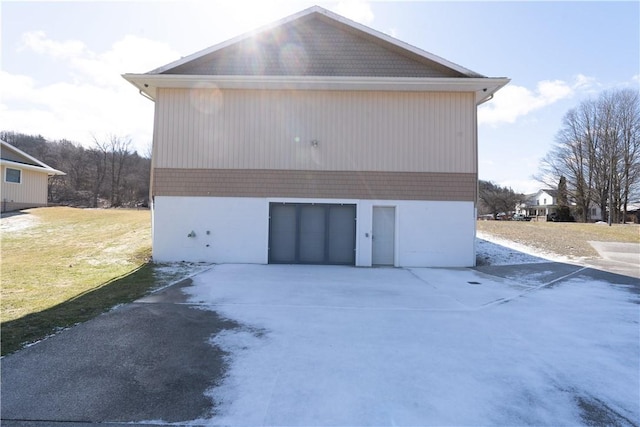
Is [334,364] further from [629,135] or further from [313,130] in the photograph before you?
[629,135]

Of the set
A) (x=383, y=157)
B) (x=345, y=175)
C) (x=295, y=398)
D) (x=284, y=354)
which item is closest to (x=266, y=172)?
(x=345, y=175)

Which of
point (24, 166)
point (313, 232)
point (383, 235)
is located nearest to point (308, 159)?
point (313, 232)

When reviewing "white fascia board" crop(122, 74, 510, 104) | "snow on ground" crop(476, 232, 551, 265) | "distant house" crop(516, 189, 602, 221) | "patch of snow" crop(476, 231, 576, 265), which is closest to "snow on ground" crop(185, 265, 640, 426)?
"snow on ground" crop(476, 232, 551, 265)

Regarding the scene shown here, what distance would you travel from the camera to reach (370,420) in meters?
2.81

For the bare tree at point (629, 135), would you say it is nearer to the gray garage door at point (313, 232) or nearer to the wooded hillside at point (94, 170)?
the gray garage door at point (313, 232)

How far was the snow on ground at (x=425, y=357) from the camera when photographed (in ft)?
9.75

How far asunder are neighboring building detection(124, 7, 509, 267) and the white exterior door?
24 centimetres

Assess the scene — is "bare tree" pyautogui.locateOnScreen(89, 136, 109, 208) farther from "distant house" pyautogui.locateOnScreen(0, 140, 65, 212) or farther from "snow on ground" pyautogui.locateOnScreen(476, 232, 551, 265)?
"snow on ground" pyautogui.locateOnScreen(476, 232, 551, 265)

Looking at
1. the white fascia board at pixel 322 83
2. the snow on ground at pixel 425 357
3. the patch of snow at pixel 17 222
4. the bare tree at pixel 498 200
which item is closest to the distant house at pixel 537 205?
the bare tree at pixel 498 200

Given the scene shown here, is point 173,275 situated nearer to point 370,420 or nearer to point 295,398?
point 295,398

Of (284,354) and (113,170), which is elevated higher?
(113,170)

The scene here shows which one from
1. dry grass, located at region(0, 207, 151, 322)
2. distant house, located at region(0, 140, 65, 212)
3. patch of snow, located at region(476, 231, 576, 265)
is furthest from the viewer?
distant house, located at region(0, 140, 65, 212)

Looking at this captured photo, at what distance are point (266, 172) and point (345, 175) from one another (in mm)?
2683

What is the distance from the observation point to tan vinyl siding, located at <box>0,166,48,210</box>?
2353 cm
